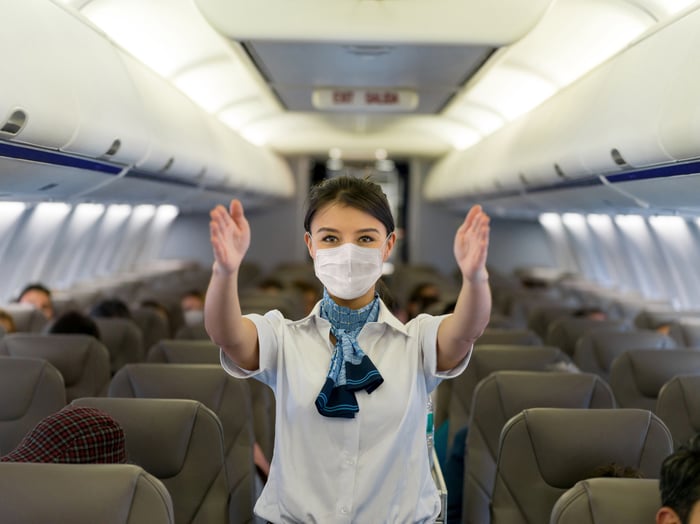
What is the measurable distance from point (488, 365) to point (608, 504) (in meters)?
2.90

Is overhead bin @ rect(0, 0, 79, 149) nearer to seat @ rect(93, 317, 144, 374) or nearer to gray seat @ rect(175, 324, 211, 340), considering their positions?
gray seat @ rect(175, 324, 211, 340)

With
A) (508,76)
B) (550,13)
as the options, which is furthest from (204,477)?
(508,76)

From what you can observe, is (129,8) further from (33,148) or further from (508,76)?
(508,76)

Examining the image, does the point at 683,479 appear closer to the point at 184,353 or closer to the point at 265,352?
the point at 265,352

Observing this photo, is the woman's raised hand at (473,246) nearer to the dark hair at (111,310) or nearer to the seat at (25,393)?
the seat at (25,393)

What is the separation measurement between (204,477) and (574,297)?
1085 centimetres

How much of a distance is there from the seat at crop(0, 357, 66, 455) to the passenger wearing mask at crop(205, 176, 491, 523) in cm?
220

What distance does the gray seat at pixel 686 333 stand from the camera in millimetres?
7195

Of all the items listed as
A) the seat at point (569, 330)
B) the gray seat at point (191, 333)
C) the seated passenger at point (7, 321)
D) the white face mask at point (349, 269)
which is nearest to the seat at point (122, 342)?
the gray seat at point (191, 333)

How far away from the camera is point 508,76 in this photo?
921 cm

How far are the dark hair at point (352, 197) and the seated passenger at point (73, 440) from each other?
3.18ft

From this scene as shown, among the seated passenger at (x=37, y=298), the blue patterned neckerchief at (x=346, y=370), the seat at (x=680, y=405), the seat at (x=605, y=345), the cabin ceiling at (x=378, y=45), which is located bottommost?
the seat at (x=680, y=405)

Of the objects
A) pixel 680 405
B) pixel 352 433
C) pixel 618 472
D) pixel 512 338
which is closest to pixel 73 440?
pixel 352 433

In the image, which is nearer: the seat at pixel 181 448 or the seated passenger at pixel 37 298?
the seat at pixel 181 448
